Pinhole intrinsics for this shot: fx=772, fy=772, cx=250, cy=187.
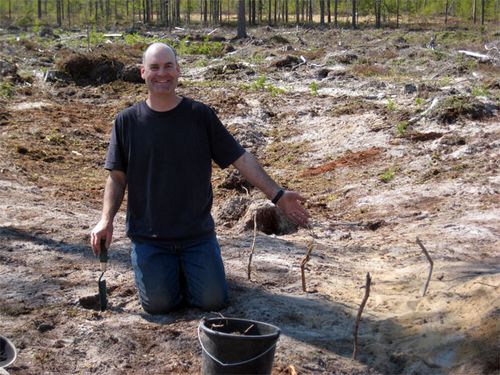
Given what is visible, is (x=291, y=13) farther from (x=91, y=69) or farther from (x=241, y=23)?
(x=91, y=69)

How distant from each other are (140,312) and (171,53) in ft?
5.09

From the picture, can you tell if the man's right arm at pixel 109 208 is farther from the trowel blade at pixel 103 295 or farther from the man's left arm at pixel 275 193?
the man's left arm at pixel 275 193

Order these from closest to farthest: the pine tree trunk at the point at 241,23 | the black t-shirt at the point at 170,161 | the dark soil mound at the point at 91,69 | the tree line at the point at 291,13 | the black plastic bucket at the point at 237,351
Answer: the black plastic bucket at the point at 237,351 → the black t-shirt at the point at 170,161 → the dark soil mound at the point at 91,69 → the pine tree trunk at the point at 241,23 → the tree line at the point at 291,13

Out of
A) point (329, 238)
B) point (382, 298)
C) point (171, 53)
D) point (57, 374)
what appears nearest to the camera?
point (57, 374)

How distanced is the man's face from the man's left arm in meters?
0.59

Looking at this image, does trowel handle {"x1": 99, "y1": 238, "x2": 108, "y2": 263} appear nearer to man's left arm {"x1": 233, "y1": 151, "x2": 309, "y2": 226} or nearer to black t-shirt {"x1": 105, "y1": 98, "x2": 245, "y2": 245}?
black t-shirt {"x1": 105, "y1": 98, "x2": 245, "y2": 245}

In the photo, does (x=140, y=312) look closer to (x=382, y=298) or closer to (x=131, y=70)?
(x=382, y=298)

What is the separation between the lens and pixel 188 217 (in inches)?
178

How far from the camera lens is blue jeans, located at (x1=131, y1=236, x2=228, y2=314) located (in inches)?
177

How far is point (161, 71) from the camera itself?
172 inches

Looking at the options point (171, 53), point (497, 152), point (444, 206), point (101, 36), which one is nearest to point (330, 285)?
point (171, 53)

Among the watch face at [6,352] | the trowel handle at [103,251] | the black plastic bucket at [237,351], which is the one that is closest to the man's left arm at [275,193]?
the black plastic bucket at [237,351]

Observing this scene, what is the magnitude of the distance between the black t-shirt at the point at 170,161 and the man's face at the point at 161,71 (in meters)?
0.15

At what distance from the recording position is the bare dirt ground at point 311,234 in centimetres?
411
